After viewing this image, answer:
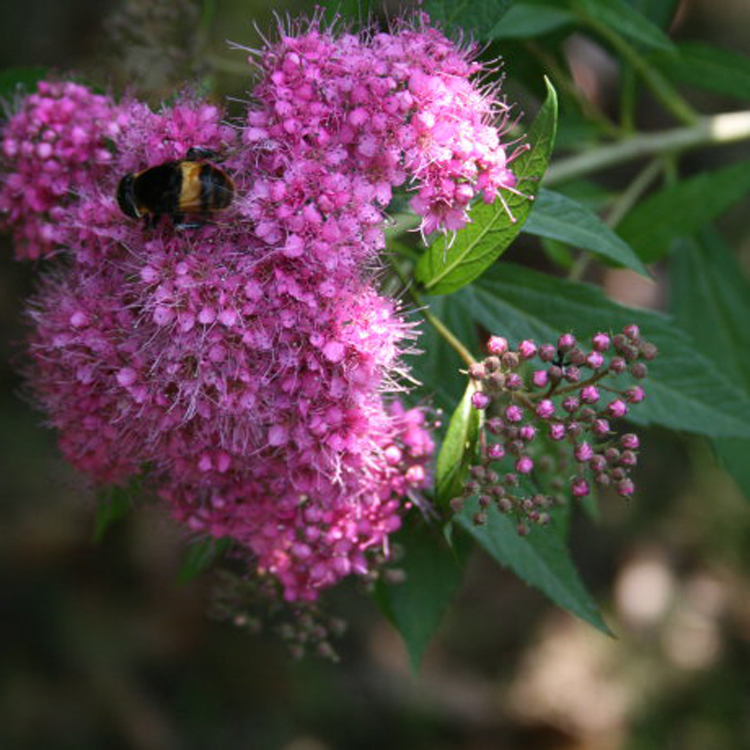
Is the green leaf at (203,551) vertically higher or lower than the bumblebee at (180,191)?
lower

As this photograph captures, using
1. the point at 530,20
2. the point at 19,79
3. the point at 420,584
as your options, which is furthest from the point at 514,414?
the point at 19,79

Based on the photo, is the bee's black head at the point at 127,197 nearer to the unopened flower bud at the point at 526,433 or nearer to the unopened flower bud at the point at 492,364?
the unopened flower bud at the point at 492,364

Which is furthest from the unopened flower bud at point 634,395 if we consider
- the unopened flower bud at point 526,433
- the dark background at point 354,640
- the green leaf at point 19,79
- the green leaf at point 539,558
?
the dark background at point 354,640

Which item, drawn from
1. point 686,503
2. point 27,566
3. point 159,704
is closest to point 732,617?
point 686,503

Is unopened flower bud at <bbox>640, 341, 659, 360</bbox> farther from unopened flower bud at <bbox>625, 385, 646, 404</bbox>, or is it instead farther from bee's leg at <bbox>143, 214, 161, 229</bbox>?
bee's leg at <bbox>143, 214, 161, 229</bbox>

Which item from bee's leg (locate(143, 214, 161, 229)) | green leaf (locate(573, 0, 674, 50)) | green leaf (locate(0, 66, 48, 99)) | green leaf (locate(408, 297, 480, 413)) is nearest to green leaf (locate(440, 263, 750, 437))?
green leaf (locate(408, 297, 480, 413))

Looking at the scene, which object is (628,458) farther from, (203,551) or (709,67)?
(709,67)

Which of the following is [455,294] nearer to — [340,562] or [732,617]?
[340,562]
